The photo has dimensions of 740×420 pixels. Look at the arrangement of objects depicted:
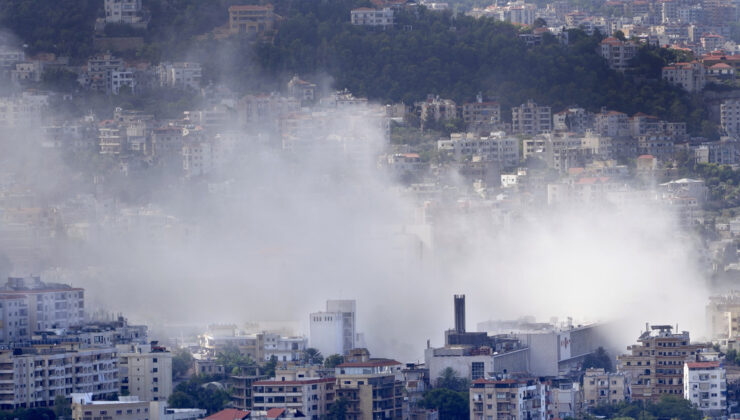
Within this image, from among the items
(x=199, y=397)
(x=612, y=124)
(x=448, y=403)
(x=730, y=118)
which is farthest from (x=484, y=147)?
(x=199, y=397)

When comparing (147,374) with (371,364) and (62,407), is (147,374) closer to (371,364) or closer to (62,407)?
(62,407)

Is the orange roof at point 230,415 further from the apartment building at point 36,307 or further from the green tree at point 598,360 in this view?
the green tree at point 598,360

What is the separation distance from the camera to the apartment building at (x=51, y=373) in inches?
1346

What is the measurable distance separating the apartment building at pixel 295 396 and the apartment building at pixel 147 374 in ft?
5.50

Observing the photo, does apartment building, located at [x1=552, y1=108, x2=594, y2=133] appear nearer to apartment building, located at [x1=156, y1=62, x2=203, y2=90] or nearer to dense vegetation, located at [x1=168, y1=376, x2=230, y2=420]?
apartment building, located at [x1=156, y1=62, x2=203, y2=90]

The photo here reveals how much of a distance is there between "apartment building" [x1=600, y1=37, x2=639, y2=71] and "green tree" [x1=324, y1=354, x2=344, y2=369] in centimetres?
2518

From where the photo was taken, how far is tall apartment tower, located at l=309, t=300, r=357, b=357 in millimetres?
40250

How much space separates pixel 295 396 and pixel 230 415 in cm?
183

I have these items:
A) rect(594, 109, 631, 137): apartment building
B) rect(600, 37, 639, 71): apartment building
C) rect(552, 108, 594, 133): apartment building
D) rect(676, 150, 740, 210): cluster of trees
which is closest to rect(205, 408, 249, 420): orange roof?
rect(676, 150, 740, 210): cluster of trees

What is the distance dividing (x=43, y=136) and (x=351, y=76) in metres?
8.11

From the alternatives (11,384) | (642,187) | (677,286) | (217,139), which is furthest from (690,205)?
(11,384)

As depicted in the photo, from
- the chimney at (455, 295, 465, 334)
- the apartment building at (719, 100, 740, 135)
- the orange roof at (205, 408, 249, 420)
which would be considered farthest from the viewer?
the apartment building at (719, 100, 740, 135)

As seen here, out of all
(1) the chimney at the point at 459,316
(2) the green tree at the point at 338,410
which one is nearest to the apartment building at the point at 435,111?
(1) the chimney at the point at 459,316

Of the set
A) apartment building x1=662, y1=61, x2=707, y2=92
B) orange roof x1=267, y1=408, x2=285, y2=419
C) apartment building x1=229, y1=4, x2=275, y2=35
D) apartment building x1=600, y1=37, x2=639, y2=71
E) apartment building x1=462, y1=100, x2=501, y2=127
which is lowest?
orange roof x1=267, y1=408, x2=285, y2=419
